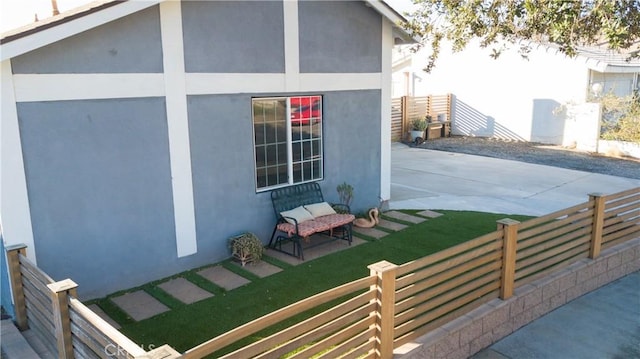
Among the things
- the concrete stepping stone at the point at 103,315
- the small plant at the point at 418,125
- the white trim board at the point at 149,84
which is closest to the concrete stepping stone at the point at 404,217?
the white trim board at the point at 149,84

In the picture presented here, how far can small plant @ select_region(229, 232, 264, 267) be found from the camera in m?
7.85

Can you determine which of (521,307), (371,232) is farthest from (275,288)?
(521,307)

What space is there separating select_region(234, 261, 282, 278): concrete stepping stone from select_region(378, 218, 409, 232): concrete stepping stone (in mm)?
2886

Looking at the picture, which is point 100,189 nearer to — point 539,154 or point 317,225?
point 317,225

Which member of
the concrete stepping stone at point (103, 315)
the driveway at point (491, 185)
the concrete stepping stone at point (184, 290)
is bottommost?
the concrete stepping stone at point (103, 315)

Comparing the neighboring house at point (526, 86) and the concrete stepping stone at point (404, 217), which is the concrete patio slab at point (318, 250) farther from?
the neighboring house at point (526, 86)

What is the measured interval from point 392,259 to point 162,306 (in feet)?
11.9

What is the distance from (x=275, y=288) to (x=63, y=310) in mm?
3116

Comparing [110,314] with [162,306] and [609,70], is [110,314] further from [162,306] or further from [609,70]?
[609,70]

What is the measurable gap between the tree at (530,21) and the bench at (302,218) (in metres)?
3.59

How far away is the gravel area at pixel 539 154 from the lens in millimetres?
15781

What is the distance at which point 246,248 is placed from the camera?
784 centimetres

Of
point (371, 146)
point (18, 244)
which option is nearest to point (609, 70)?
point (371, 146)

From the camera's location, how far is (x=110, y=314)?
629cm
